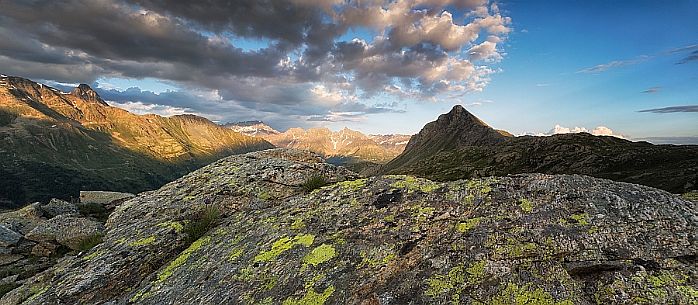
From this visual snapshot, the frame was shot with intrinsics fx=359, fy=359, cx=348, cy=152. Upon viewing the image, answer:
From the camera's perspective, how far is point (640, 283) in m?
6.28

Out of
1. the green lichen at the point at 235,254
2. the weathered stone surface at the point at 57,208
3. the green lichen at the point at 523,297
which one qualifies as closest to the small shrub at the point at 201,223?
the green lichen at the point at 235,254

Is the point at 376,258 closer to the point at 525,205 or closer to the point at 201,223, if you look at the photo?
the point at 525,205

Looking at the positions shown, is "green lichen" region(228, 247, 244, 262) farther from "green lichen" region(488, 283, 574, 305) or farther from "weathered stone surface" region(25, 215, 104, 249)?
"weathered stone surface" region(25, 215, 104, 249)

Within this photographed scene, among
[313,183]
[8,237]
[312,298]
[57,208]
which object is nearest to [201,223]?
[313,183]

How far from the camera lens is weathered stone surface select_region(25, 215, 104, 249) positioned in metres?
16.5

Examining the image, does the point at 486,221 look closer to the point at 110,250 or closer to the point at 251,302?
the point at 251,302

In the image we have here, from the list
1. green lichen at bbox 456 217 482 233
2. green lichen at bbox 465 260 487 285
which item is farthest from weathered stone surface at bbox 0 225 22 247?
green lichen at bbox 465 260 487 285

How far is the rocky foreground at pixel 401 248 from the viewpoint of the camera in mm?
6820

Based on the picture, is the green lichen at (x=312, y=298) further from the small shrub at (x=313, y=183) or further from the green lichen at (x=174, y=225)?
the green lichen at (x=174, y=225)

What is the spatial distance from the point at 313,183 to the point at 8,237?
18.7 meters

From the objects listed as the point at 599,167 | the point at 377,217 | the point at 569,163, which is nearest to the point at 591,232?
the point at 377,217

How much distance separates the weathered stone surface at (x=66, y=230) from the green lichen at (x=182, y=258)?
24.1 feet

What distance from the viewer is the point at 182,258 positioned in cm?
1138

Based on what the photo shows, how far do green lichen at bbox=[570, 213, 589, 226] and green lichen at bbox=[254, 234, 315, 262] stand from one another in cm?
660
